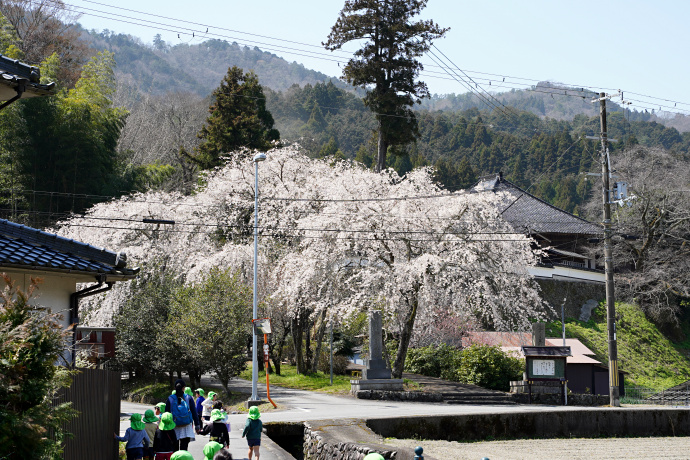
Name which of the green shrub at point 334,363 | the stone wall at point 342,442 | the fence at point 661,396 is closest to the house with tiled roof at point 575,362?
the fence at point 661,396

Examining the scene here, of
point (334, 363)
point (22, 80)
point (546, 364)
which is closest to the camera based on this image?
point (22, 80)

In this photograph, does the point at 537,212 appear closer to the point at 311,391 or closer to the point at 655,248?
the point at 655,248

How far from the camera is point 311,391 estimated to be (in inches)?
1112

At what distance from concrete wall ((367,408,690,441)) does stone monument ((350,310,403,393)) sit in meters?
6.39

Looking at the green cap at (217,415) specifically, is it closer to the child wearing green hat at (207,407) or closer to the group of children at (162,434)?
the group of children at (162,434)

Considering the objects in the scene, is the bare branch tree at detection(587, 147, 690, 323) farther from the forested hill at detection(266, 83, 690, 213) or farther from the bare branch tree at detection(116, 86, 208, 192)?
the bare branch tree at detection(116, 86, 208, 192)

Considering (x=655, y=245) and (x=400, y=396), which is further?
(x=655, y=245)

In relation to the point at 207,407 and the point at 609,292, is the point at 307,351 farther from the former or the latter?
the point at 207,407

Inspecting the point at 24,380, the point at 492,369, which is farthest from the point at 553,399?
the point at 24,380

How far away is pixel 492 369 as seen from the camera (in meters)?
29.1

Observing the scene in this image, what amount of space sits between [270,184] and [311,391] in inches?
445

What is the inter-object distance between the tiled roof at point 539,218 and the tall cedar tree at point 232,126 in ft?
56.5

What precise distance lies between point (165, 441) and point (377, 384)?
1534 cm

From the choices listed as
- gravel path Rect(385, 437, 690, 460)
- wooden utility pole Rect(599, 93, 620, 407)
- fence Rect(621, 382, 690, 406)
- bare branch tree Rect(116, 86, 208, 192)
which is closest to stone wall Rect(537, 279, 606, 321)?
fence Rect(621, 382, 690, 406)
